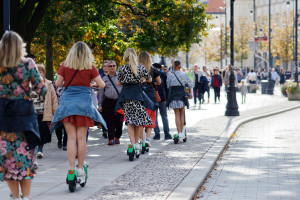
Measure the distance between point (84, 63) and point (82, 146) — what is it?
3.27 feet

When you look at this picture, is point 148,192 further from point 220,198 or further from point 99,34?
point 99,34

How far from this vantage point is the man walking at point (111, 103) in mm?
12906

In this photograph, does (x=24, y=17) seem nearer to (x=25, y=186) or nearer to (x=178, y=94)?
(x=178, y=94)

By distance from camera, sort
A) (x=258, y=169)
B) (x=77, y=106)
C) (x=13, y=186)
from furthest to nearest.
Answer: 1. (x=258, y=169)
2. (x=77, y=106)
3. (x=13, y=186)

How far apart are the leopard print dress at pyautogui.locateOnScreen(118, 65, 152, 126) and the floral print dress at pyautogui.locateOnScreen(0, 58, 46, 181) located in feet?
14.5

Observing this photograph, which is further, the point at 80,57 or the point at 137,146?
the point at 137,146

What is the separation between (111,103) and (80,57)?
5.50 m

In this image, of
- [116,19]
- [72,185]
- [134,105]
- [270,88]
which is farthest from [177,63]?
[270,88]

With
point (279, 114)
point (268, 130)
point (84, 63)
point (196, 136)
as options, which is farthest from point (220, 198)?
point (279, 114)

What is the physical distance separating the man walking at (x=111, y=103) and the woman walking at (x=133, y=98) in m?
2.09

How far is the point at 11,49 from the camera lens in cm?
593

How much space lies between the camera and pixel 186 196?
281 inches

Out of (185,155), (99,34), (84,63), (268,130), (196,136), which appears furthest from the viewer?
(99,34)

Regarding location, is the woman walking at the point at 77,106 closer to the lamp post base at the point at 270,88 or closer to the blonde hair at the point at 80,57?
the blonde hair at the point at 80,57
